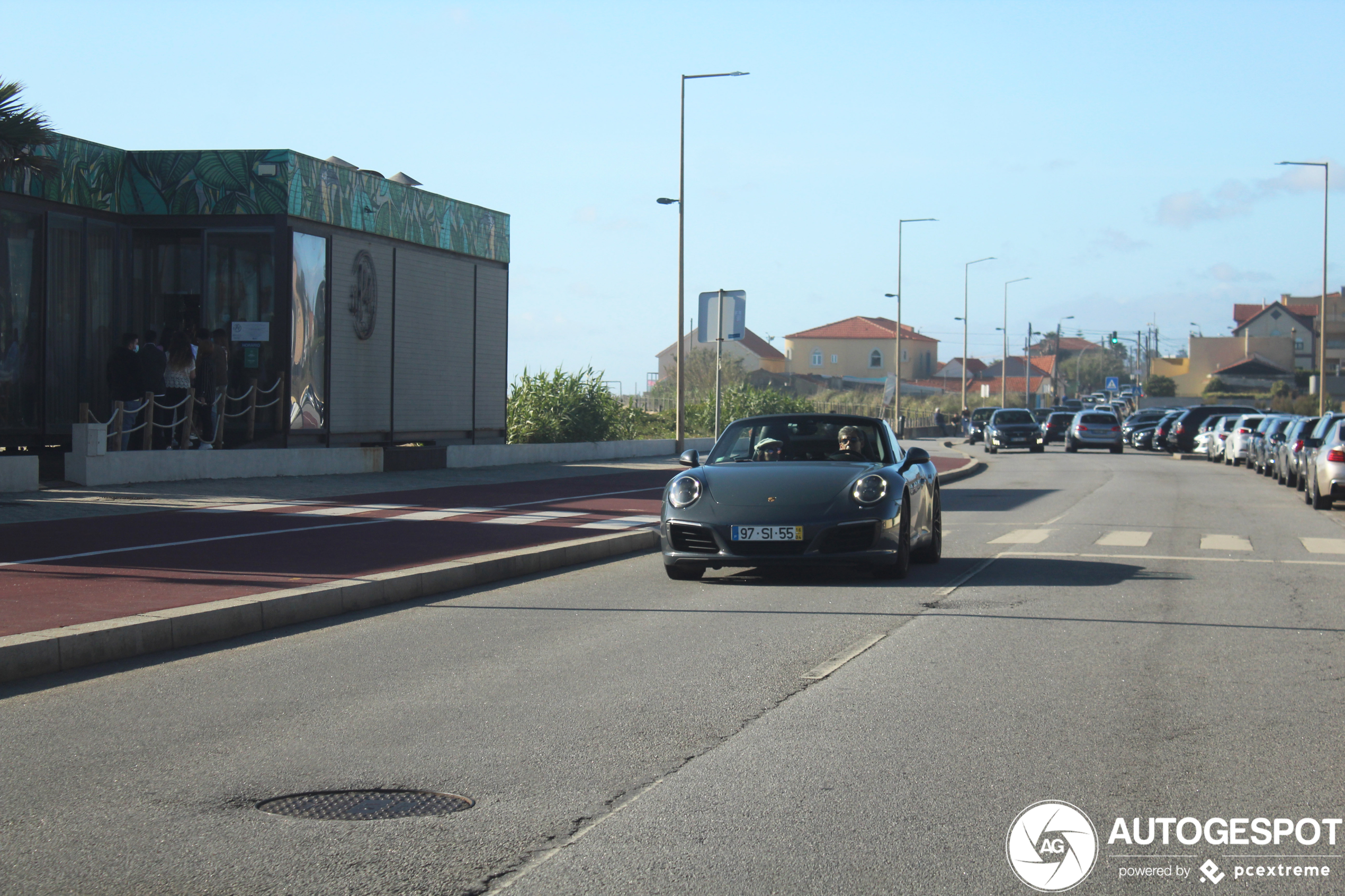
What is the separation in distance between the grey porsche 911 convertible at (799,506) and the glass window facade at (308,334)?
468 inches

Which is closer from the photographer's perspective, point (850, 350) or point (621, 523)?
point (621, 523)

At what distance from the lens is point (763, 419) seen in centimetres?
1252

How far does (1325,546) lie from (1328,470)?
5.90 m

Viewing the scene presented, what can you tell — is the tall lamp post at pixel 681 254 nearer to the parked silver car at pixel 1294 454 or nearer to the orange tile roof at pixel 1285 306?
the parked silver car at pixel 1294 454

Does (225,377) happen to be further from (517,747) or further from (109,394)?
(517,747)

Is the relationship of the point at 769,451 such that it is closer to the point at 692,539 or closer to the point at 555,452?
the point at 692,539

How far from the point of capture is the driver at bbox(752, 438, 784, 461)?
12.2m

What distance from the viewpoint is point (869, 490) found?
1102 centimetres

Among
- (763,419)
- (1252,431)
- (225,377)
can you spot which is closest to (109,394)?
(225,377)

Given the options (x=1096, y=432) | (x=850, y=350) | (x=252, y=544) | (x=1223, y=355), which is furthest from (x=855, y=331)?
(x=252, y=544)

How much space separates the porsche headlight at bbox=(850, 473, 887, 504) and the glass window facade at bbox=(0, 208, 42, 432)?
1362 cm

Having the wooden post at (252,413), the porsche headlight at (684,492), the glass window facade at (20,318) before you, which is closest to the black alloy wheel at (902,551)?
the porsche headlight at (684,492)

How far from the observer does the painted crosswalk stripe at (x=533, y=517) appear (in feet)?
50.6

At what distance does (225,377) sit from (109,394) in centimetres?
193
